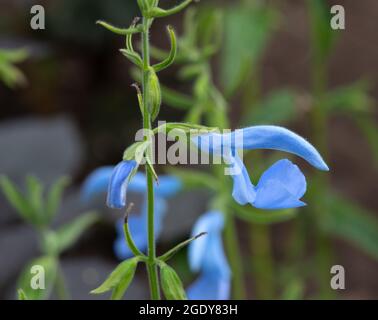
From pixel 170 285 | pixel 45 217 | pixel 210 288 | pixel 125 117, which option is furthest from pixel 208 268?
pixel 125 117

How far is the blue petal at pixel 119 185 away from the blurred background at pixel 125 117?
2.92 feet

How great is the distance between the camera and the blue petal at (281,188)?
1.77 feet

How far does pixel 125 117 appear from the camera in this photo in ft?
8.02

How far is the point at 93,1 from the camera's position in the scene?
239 centimetres

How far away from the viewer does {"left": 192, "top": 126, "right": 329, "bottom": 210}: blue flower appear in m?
0.54

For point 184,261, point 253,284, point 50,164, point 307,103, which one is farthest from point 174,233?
point 253,284

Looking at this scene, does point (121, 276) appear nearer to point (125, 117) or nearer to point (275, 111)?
point (275, 111)

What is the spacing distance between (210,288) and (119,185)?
39 centimetres

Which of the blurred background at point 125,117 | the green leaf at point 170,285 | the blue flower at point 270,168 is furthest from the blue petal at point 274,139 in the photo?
the blurred background at point 125,117

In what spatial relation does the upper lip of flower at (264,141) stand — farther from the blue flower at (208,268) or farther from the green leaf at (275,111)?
the green leaf at (275,111)
